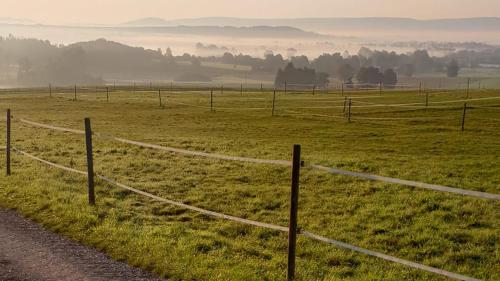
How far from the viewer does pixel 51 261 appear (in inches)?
329

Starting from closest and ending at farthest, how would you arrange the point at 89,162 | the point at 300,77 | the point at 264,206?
1. the point at 89,162
2. the point at 264,206
3. the point at 300,77

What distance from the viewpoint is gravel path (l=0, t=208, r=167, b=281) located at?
7789 millimetres

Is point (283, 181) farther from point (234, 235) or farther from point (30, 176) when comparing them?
point (30, 176)

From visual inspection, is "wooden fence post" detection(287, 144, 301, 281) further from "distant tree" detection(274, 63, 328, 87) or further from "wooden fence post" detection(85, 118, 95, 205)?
"distant tree" detection(274, 63, 328, 87)

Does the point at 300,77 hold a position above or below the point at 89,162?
below

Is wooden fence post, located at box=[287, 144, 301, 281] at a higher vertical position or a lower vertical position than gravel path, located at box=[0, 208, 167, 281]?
higher

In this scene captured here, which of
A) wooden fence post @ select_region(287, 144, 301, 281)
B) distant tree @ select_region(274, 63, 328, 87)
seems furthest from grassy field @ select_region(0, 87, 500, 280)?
distant tree @ select_region(274, 63, 328, 87)

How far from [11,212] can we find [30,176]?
12.8 ft

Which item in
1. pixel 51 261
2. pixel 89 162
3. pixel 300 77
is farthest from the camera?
pixel 300 77

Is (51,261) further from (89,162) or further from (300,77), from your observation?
(300,77)

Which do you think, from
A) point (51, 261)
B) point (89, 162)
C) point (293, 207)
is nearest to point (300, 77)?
point (89, 162)

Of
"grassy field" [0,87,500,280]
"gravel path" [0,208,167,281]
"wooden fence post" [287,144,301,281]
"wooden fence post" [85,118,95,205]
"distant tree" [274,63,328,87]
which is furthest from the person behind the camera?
"distant tree" [274,63,328,87]

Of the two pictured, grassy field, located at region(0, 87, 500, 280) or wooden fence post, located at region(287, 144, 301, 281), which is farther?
grassy field, located at region(0, 87, 500, 280)

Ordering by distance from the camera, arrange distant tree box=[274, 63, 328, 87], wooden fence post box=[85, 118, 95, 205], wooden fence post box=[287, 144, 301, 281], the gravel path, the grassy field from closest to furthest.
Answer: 1. wooden fence post box=[287, 144, 301, 281]
2. the gravel path
3. the grassy field
4. wooden fence post box=[85, 118, 95, 205]
5. distant tree box=[274, 63, 328, 87]
